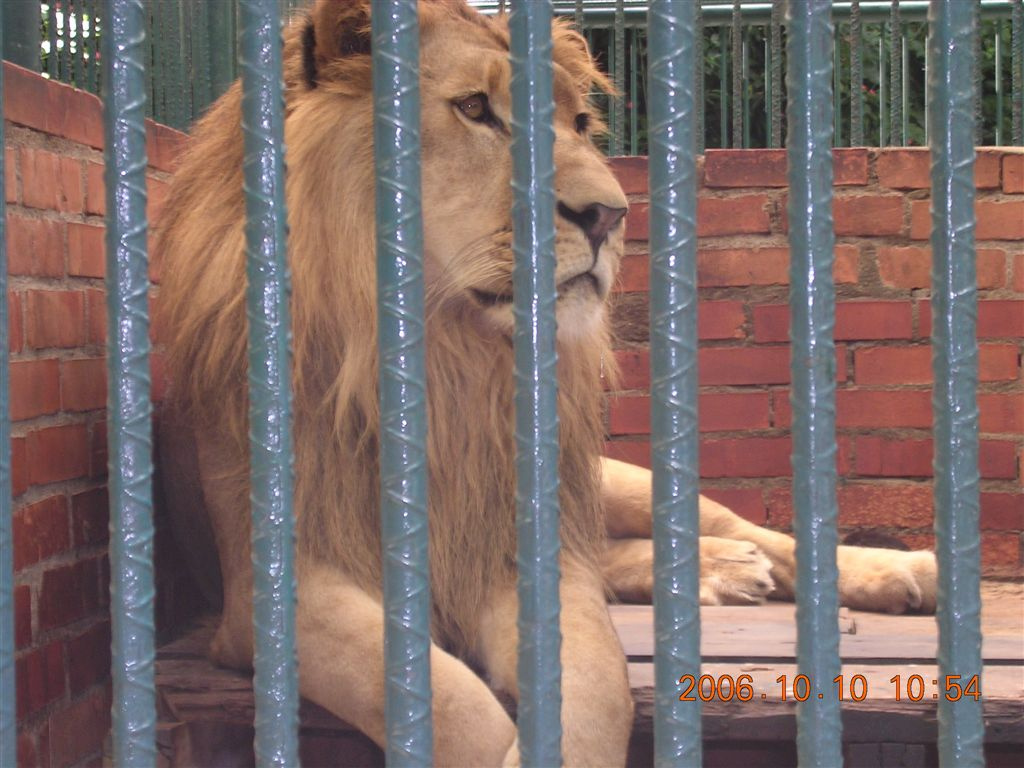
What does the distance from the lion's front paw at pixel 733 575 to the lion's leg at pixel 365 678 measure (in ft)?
3.05

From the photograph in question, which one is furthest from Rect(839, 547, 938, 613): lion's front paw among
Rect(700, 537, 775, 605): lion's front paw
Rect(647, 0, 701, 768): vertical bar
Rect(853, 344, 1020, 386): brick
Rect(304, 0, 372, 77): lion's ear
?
Rect(647, 0, 701, 768): vertical bar

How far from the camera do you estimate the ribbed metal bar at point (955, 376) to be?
1.02 meters

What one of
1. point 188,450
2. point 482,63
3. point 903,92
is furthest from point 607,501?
point 903,92

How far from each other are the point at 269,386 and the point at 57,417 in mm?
1244

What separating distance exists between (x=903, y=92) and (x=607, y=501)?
179 cm

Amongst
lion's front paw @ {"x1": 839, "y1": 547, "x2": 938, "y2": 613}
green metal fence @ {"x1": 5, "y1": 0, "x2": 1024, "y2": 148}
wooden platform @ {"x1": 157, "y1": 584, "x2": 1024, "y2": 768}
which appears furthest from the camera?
green metal fence @ {"x1": 5, "y1": 0, "x2": 1024, "y2": 148}

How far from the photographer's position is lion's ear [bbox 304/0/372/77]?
2.00m

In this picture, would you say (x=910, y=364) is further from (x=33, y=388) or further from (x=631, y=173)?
(x=33, y=388)

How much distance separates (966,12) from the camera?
1.01 metres

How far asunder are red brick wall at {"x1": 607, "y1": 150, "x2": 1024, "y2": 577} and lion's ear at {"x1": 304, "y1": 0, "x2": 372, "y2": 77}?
4.45ft

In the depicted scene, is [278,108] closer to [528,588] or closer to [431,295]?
[528,588]

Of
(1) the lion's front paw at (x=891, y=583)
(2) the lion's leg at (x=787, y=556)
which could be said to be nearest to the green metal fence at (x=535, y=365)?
(2) the lion's leg at (x=787, y=556)

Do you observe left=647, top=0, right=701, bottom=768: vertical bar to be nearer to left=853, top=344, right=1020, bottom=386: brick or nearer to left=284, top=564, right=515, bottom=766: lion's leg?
left=284, top=564, right=515, bottom=766: lion's leg

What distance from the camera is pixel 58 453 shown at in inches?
83.7
